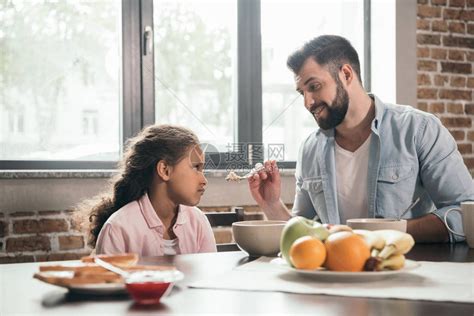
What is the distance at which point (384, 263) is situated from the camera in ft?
3.72

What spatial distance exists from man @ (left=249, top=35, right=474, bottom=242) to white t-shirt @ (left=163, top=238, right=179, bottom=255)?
0.34m

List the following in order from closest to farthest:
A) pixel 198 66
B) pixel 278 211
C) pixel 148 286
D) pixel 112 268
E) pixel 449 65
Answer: pixel 148 286 < pixel 112 268 < pixel 278 211 < pixel 198 66 < pixel 449 65

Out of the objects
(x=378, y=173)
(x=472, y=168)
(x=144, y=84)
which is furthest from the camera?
(x=472, y=168)

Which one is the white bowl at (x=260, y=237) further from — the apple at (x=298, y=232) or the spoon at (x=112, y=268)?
the spoon at (x=112, y=268)

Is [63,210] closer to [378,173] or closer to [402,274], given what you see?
[378,173]

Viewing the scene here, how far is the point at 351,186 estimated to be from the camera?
7.45 ft

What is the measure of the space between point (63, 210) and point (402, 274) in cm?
Result: 206

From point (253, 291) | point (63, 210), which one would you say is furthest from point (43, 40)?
point (253, 291)

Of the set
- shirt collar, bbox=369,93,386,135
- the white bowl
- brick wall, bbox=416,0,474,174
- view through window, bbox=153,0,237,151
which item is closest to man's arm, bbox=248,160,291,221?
shirt collar, bbox=369,93,386,135

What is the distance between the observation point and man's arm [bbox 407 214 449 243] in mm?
1764

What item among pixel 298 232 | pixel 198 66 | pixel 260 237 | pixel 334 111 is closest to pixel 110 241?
pixel 260 237

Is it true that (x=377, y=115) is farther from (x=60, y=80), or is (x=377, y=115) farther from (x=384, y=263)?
(x=60, y=80)

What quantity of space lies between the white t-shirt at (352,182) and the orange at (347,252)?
1116 mm

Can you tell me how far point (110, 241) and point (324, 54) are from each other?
3.50ft
